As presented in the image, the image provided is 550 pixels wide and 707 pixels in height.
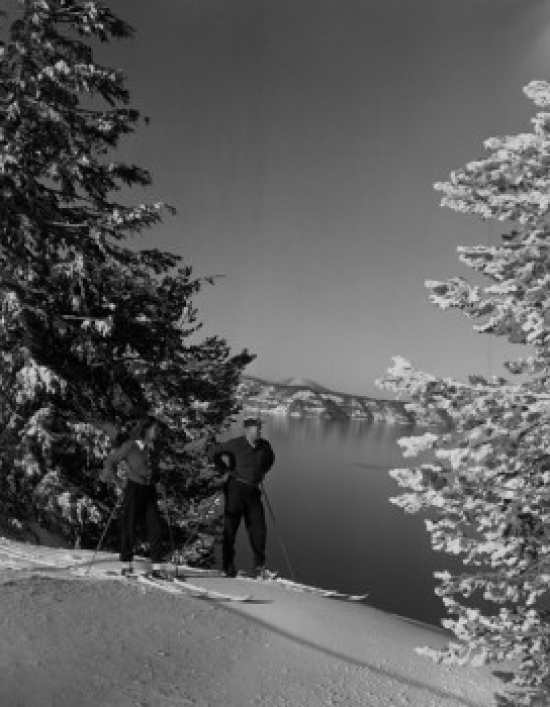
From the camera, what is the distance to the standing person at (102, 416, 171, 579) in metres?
9.25

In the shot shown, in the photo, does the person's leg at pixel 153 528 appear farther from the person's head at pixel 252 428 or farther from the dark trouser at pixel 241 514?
the person's head at pixel 252 428

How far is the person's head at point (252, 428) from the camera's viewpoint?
33.0 feet

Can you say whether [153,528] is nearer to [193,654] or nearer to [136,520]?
[136,520]

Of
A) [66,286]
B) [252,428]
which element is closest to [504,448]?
[252,428]

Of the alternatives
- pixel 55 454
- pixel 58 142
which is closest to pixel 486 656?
pixel 55 454

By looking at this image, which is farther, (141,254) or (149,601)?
(141,254)

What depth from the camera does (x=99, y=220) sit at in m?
15.3

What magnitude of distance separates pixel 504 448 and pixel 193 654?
134 inches

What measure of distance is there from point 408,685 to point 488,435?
8.91ft

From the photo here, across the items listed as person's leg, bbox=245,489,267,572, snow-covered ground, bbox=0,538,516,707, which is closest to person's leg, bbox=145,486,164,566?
snow-covered ground, bbox=0,538,516,707

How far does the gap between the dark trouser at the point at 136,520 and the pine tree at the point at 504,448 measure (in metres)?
4.40

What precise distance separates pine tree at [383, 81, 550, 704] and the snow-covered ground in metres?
1.09

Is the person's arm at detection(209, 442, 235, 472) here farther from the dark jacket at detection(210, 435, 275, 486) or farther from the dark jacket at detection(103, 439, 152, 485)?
the dark jacket at detection(103, 439, 152, 485)

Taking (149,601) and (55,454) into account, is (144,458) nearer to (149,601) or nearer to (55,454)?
(149,601)
